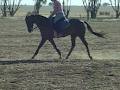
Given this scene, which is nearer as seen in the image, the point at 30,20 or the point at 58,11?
the point at 58,11

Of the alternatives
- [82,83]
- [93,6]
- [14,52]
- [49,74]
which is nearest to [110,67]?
[49,74]

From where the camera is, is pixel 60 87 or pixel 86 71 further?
pixel 86 71

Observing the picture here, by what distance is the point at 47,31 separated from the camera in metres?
16.3

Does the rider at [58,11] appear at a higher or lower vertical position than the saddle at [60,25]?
higher

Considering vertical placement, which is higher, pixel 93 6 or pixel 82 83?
pixel 82 83

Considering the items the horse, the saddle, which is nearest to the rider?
the saddle

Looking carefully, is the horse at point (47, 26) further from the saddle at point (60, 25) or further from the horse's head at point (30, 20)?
the saddle at point (60, 25)

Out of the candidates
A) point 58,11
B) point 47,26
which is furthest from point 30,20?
point 58,11

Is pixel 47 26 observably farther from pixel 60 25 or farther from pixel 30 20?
pixel 30 20

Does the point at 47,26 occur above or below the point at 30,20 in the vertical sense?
below

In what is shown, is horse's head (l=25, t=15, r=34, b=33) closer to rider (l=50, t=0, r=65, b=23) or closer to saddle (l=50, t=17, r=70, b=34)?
saddle (l=50, t=17, r=70, b=34)

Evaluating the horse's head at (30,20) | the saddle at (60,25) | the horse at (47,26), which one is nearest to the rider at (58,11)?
the saddle at (60,25)

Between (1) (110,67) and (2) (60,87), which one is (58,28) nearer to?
(1) (110,67)

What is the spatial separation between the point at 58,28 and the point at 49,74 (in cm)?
472
